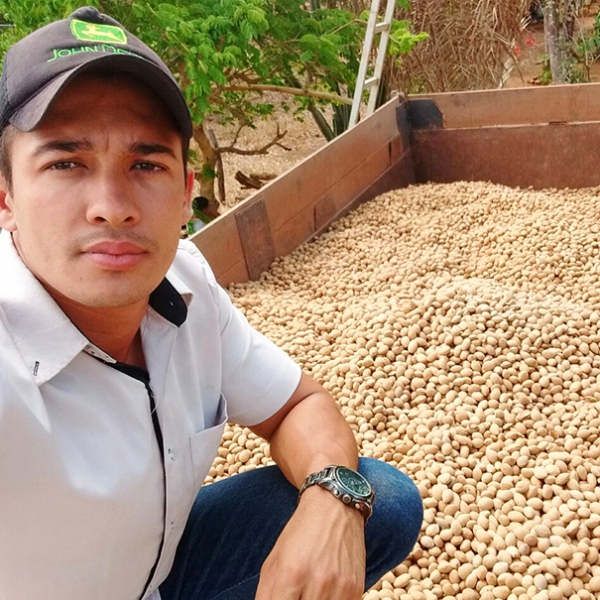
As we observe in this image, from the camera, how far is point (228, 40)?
126 inches

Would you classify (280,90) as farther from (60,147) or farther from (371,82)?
(60,147)

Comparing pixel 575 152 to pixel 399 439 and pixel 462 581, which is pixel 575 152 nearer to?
pixel 399 439

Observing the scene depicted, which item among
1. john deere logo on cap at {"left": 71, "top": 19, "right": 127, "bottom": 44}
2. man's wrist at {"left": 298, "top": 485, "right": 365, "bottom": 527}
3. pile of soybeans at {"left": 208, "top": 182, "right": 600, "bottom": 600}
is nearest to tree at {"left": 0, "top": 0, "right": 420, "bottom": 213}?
pile of soybeans at {"left": 208, "top": 182, "right": 600, "bottom": 600}

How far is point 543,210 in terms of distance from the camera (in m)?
3.28

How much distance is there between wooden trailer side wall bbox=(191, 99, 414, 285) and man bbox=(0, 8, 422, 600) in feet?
4.59

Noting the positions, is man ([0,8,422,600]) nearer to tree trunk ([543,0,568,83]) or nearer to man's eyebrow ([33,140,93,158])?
man's eyebrow ([33,140,93,158])

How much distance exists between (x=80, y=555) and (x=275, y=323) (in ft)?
5.53

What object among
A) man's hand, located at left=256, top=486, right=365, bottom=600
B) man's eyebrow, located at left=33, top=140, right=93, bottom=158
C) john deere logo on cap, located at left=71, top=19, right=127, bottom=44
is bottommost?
man's hand, located at left=256, top=486, right=365, bottom=600

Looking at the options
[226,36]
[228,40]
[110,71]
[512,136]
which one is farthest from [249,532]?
[512,136]

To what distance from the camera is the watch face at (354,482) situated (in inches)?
43.9

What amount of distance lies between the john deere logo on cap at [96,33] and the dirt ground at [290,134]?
4968mm

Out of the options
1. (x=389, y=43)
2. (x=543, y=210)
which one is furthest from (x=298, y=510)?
(x=389, y=43)

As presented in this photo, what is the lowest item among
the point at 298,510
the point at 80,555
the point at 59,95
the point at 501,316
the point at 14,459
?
the point at 501,316

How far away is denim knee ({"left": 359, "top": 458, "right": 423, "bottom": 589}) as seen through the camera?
3.94 ft
